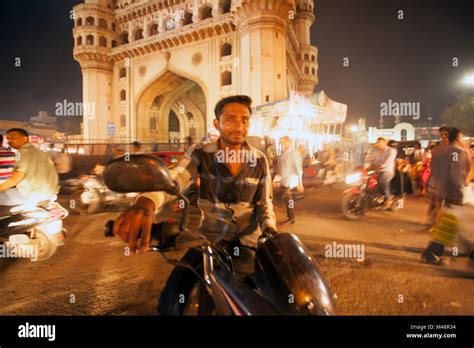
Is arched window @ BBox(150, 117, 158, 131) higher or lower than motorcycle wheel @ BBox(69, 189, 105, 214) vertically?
higher

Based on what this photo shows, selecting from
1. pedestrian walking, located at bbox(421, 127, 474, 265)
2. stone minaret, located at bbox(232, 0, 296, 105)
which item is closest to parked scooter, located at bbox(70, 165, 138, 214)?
pedestrian walking, located at bbox(421, 127, 474, 265)

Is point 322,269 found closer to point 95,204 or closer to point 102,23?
point 95,204

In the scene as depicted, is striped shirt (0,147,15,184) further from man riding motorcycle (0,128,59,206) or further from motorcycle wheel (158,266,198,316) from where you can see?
motorcycle wheel (158,266,198,316)

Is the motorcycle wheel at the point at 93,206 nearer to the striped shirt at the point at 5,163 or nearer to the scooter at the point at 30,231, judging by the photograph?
the striped shirt at the point at 5,163

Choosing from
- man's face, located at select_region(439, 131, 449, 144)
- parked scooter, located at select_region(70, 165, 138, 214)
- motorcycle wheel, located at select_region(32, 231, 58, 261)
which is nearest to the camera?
motorcycle wheel, located at select_region(32, 231, 58, 261)

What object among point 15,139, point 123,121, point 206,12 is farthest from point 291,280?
point 123,121

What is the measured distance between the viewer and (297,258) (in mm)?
1093

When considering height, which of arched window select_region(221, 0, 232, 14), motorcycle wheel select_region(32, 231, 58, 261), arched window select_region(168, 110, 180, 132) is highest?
arched window select_region(221, 0, 232, 14)

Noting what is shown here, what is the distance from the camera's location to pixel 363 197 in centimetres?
587

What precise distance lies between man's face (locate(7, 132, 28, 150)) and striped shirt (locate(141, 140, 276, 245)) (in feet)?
11.0

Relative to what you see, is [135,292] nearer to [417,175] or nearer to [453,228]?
[453,228]

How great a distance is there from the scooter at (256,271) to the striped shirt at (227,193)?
1.00 feet

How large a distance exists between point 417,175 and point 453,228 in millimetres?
6629

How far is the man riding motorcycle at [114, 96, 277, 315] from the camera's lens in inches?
58.0
